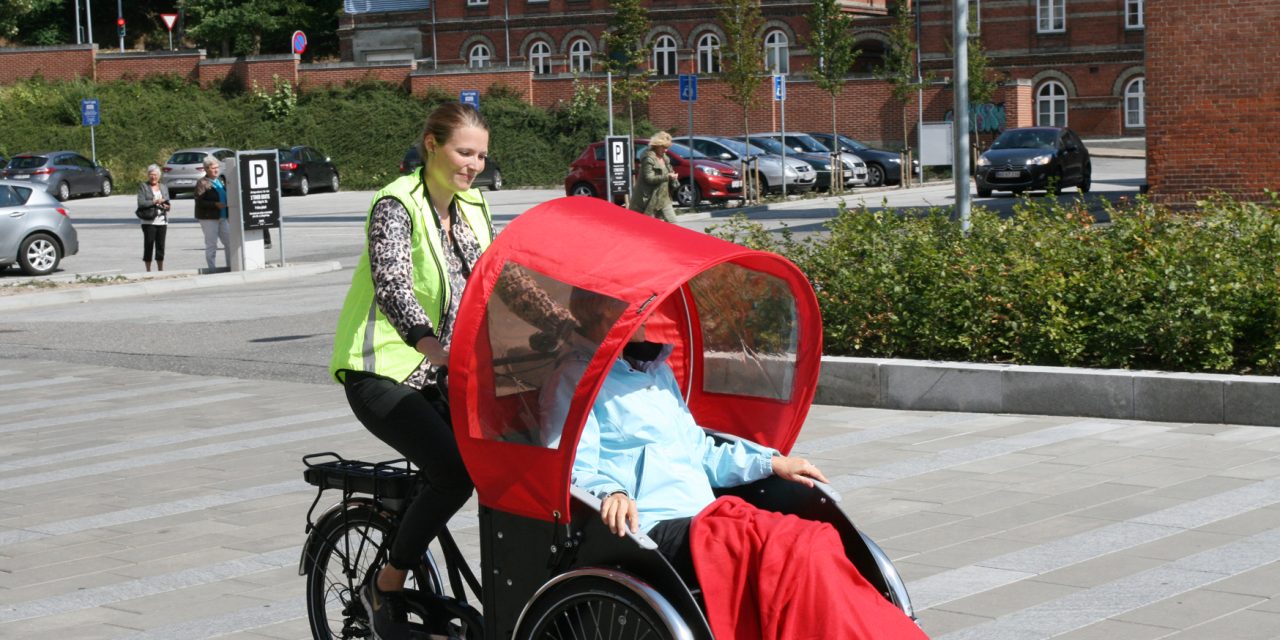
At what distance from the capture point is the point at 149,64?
6188 cm

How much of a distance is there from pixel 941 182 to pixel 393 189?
40.3m

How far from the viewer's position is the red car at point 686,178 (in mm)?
35688

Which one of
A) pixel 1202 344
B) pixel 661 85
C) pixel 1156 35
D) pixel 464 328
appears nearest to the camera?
pixel 464 328

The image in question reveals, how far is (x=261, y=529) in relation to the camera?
7371mm

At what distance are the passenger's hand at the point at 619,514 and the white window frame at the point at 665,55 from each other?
61.6 metres

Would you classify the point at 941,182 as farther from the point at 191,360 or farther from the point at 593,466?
the point at 593,466

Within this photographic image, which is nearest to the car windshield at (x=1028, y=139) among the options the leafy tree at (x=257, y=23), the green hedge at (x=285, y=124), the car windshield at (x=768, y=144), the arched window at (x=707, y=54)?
the car windshield at (x=768, y=144)

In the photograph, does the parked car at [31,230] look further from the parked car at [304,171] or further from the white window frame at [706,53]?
the white window frame at [706,53]

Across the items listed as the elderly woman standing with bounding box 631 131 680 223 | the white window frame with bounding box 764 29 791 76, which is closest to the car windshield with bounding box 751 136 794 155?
the white window frame with bounding box 764 29 791 76

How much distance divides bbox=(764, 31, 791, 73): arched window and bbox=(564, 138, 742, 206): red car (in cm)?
2579

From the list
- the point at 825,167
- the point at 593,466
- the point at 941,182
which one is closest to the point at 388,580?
the point at 593,466

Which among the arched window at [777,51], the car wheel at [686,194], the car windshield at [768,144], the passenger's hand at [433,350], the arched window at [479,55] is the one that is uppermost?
the arched window at [479,55]

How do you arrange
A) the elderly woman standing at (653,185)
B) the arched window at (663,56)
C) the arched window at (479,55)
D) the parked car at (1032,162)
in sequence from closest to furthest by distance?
the elderly woman standing at (653,185) → the parked car at (1032,162) → the arched window at (663,56) → the arched window at (479,55)

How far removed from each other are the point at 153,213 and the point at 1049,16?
139 feet
